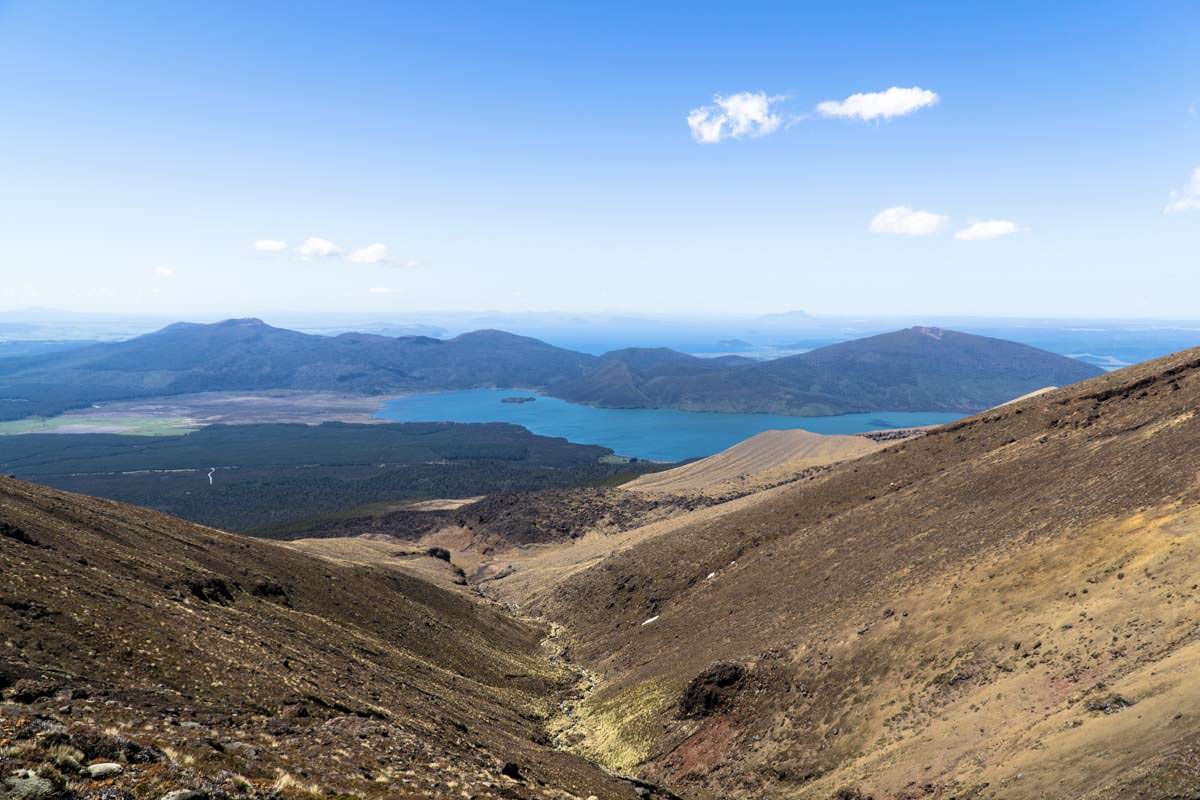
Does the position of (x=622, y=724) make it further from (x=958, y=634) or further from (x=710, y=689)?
(x=958, y=634)

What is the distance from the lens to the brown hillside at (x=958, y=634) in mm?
20688

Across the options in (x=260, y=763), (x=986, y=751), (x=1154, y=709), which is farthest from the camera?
(x=986, y=751)

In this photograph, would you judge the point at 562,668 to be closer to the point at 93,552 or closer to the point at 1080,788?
the point at 93,552

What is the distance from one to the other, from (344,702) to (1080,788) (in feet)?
79.1

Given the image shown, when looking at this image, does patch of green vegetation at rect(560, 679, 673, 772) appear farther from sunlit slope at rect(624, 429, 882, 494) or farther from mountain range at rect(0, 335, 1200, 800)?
sunlit slope at rect(624, 429, 882, 494)

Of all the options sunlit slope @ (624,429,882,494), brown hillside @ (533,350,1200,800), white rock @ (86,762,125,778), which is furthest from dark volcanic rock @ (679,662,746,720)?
sunlit slope @ (624,429,882,494)

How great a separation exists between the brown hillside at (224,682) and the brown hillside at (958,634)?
25.0ft

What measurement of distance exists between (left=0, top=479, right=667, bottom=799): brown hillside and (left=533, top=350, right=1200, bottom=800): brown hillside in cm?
762

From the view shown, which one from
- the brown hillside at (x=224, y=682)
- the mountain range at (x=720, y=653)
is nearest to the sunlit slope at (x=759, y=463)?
the mountain range at (x=720, y=653)

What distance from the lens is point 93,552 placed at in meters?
32.9

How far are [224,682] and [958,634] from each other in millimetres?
30590

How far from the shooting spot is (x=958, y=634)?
29453 millimetres

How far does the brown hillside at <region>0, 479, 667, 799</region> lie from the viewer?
48.5ft

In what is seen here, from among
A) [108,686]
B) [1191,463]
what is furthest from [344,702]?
[1191,463]
